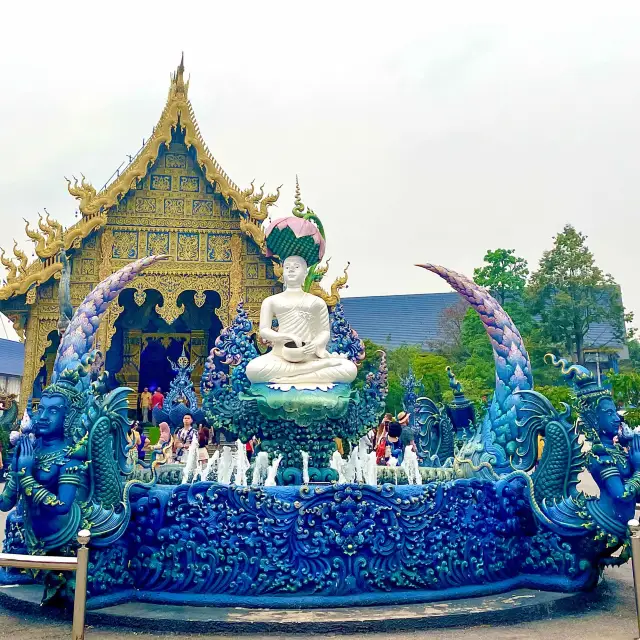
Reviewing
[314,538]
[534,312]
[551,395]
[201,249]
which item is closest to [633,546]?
[314,538]

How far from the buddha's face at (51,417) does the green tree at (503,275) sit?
2391 cm

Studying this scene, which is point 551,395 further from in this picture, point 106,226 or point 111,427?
point 111,427

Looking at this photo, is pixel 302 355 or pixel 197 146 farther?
pixel 197 146

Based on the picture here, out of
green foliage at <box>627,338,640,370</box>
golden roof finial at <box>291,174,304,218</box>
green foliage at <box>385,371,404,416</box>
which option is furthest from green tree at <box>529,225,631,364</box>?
golden roof finial at <box>291,174,304,218</box>

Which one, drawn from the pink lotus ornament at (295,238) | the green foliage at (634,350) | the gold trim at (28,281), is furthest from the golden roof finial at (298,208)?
the green foliage at (634,350)

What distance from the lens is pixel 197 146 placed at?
19578mm

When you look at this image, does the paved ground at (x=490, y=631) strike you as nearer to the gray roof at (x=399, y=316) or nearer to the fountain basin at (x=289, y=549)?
the fountain basin at (x=289, y=549)

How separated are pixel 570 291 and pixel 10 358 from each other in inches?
1001

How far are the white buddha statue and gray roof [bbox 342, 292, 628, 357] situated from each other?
27.8 metres

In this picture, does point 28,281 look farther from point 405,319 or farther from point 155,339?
point 405,319

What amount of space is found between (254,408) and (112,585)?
6.43 ft

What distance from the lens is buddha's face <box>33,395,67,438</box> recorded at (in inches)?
198

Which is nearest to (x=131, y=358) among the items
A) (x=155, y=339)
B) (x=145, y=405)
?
(x=155, y=339)

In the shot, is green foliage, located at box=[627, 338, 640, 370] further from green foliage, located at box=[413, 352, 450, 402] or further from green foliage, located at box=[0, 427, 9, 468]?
green foliage, located at box=[0, 427, 9, 468]
